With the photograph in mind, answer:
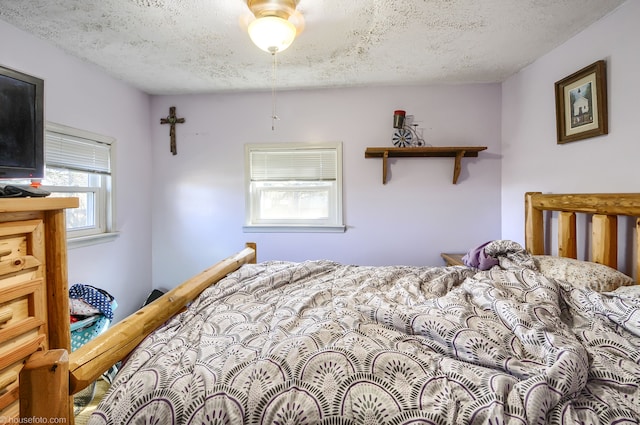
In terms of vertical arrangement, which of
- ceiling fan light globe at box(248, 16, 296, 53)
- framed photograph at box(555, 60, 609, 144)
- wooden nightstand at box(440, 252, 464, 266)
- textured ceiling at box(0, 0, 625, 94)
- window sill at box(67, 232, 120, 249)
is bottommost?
wooden nightstand at box(440, 252, 464, 266)

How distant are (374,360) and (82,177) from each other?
2756 mm

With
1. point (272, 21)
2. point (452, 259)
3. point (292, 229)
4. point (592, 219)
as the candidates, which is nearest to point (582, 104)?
point (592, 219)

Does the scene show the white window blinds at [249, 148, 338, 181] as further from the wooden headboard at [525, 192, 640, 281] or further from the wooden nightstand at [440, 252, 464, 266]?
the wooden headboard at [525, 192, 640, 281]

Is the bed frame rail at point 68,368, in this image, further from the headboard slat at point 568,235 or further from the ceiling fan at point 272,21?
the headboard slat at point 568,235

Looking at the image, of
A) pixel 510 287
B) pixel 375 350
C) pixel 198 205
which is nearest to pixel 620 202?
pixel 510 287

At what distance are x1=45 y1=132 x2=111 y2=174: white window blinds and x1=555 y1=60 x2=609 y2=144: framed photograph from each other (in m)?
3.60

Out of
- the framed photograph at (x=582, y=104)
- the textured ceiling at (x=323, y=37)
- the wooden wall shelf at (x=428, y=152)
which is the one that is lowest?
the wooden wall shelf at (x=428, y=152)

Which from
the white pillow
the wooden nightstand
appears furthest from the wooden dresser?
the wooden nightstand

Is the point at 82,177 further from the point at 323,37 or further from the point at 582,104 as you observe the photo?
the point at 582,104

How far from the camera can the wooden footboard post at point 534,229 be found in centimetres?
212

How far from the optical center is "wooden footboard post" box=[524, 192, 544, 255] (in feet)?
6.95

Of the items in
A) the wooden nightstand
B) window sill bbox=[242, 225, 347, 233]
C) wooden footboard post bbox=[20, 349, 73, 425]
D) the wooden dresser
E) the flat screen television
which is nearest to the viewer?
wooden footboard post bbox=[20, 349, 73, 425]

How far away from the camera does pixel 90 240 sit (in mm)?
2359

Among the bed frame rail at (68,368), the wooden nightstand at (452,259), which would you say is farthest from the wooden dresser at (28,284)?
the wooden nightstand at (452,259)
